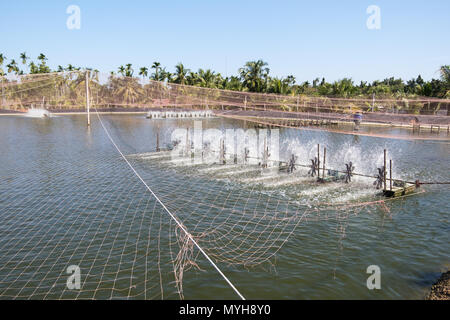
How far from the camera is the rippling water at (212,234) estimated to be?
9172mm

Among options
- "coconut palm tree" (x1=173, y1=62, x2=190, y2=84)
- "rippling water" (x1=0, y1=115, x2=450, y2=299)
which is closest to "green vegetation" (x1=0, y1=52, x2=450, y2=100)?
"coconut palm tree" (x1=173, y1=62, x2=190, y2=84)

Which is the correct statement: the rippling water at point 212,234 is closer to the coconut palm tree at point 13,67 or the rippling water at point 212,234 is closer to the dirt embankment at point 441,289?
the dirt embankment at point 441,289

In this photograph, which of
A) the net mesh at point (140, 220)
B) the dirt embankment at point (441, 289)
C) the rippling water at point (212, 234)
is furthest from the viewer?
the net mesh at point (140, 220)

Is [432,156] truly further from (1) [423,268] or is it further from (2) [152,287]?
(2) [152,287]

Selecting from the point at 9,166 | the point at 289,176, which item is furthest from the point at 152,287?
the point at 9,166

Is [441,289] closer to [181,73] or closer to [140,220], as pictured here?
[140,220]

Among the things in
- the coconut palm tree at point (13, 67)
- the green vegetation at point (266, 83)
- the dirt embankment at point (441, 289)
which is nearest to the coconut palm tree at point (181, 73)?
the green vegetation at point (266, 83)

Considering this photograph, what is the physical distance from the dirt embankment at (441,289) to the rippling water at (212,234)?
0.28m

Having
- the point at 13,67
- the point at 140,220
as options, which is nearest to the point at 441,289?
the point at 140,220

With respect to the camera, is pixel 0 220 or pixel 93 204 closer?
pixel 0 220

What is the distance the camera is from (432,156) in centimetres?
2870

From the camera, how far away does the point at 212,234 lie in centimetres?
1231

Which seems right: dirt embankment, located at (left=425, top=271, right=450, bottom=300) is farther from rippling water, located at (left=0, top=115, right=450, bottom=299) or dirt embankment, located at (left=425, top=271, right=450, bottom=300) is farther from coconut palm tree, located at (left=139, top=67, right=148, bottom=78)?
coconut palm tree, located at (left=139, top=67, right=148, bottom=78)
